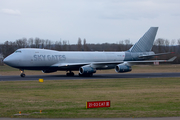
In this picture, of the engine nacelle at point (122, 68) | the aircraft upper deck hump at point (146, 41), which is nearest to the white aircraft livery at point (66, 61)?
the engine nacelle at point (122, 68)

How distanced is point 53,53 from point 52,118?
28805 millimetres

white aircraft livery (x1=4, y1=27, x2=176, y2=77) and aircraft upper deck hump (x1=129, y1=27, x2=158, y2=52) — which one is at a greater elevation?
aircraft upper deck hump (x1=129, y1=27, x2=158, y2=52)

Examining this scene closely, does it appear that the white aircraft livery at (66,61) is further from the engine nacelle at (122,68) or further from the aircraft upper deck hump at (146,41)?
the aircraft upper deck hump at (146,41)

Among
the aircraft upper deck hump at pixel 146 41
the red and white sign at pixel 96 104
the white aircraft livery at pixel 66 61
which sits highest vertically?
the aircraft upper deck hump at pixel 146 41

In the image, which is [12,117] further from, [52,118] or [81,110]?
[81,110]

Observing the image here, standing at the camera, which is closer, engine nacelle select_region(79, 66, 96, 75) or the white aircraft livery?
the white aircraft livery

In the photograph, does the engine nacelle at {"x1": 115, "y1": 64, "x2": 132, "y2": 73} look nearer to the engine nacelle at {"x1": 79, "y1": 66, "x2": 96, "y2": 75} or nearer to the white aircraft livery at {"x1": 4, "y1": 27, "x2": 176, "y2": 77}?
the white aircraft livery at {"x1": 4, "y1": 27, "x2": 176, "y2": 77}

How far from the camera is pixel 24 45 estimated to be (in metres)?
105

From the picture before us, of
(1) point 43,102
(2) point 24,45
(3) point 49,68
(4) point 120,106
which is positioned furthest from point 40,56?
(2) point 24,45

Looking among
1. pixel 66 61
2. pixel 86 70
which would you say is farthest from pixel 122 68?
pixel 66 61

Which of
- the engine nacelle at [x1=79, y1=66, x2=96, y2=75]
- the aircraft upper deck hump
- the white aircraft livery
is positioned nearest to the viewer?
the white aircraft livery

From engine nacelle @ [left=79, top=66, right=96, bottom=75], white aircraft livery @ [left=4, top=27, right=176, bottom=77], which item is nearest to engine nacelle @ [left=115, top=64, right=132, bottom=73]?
white aircraft livery @ [left=4, top=27, right=176, bottom=77]

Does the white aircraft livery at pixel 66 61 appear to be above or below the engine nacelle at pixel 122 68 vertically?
above

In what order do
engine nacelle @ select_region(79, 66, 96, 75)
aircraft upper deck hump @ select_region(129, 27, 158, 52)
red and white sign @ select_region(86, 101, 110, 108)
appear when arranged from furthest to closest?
aircraft upper deck hump @ select_region(129, 27, 158, 52)
engine nacelle @ select_region(79, 66, 96, 75)
red and white sign @ select_region(86, 101, 110, 108)
